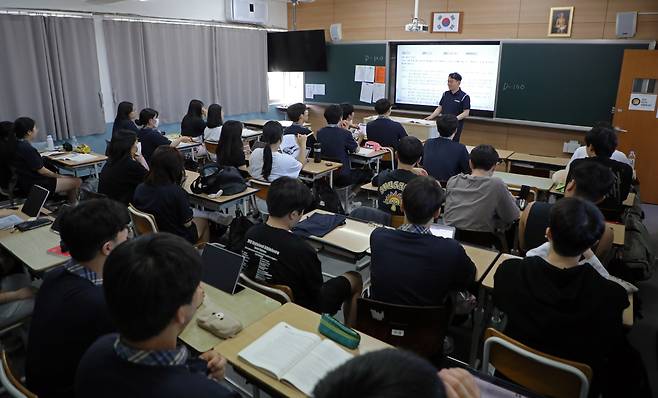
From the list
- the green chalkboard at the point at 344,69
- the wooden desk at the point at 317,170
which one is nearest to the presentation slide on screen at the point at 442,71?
the green chalkboard at the point at 344,69

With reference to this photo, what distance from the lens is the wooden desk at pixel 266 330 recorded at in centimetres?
151

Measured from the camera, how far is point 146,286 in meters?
1.16

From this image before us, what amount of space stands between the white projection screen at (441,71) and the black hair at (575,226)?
5.51 m

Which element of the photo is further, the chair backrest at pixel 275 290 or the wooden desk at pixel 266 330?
the chair backrest at pixel 275 290

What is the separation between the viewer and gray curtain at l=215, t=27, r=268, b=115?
26.7 feet

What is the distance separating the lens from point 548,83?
6504 mm

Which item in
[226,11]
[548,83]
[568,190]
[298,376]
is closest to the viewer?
[298,376]

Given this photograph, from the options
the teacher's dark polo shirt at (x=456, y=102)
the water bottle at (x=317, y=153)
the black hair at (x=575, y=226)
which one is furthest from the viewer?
the teacher's dark polo shirt at (x=456, y=102)

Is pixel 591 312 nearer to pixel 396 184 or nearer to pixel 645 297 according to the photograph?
pixel 396 184

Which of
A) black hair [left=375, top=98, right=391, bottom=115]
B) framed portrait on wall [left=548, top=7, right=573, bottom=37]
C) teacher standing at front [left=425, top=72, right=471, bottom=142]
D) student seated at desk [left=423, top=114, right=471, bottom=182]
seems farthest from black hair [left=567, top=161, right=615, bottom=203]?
framed portrait on wall [left=548, top=7, right=573, bottom=37]

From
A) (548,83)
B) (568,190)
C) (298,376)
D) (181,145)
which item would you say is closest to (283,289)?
(298,376)

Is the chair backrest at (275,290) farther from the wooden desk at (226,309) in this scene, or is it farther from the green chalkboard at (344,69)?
the green chalkboard at (344,69)

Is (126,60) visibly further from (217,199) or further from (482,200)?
(482,200)

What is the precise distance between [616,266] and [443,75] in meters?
4.92
